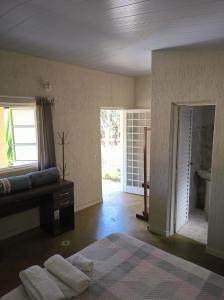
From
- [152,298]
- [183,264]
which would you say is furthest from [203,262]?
[152,298]

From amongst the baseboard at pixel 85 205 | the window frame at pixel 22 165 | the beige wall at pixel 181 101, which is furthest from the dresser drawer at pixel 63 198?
the beige wall at pixel 181 101

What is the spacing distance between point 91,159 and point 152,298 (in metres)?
3.26

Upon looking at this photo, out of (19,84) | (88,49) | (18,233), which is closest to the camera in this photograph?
(88,49)

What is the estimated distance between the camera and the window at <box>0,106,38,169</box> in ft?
12.3

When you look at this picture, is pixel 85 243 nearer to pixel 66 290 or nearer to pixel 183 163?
pixel 66 290

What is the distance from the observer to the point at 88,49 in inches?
120

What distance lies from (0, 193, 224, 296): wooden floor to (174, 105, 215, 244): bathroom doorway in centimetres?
41

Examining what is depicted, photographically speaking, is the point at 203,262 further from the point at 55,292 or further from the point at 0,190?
the point at 0,190

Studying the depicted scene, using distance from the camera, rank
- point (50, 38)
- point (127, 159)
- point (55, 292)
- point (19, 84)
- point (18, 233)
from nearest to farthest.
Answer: point (55, 292) → point (50, 38) → point (19, 84) → point (18, 233) → point (127, 159)

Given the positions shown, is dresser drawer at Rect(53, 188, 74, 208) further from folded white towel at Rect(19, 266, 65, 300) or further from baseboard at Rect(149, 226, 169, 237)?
folded white towel at Rect(19, 266, 65, 300)

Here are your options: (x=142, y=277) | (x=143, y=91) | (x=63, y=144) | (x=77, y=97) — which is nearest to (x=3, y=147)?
(x=63, y=144)

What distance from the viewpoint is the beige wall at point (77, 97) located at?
11.0 feet

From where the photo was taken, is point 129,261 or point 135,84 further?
point 135,84

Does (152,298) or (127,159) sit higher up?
(127,159)
